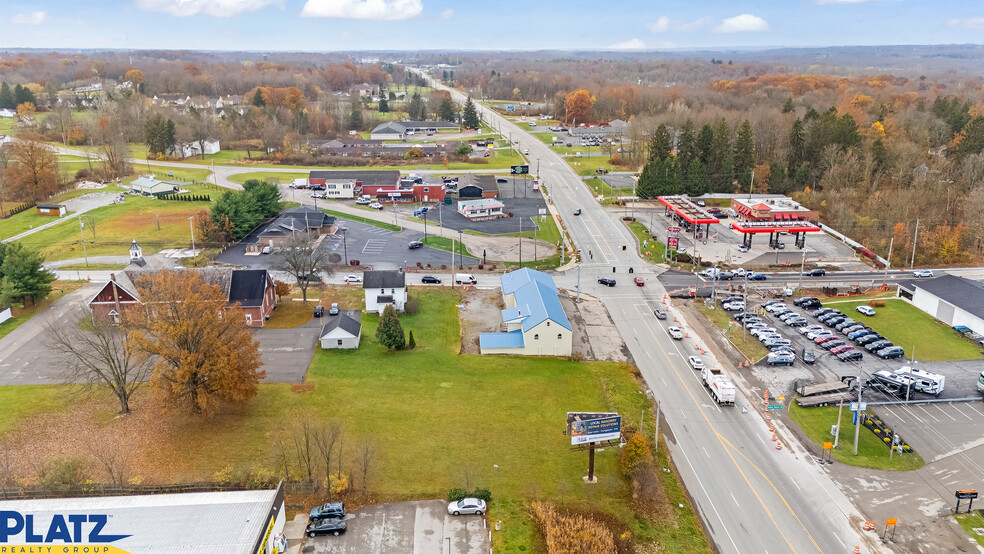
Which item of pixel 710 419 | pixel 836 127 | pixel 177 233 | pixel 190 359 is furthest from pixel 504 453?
pixel 836 127

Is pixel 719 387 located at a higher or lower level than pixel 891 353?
higher

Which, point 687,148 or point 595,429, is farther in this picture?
point 687,148

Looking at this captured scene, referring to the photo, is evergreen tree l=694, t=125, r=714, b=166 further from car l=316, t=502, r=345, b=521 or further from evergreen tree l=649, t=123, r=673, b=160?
car l=316, t=502, r=345, b=521

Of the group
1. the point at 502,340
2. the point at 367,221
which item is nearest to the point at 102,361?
the point at 502,340

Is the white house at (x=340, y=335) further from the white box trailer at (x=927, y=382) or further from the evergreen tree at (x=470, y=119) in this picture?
the evergreen tree at (x=470, y=119)

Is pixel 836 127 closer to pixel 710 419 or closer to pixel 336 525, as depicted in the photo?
pixel 710 419

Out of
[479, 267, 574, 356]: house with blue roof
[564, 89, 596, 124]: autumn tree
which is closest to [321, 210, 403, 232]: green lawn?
[479, 267, 574, 356]: house with blue roof

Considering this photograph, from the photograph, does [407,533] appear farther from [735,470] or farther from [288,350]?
[288,350]
